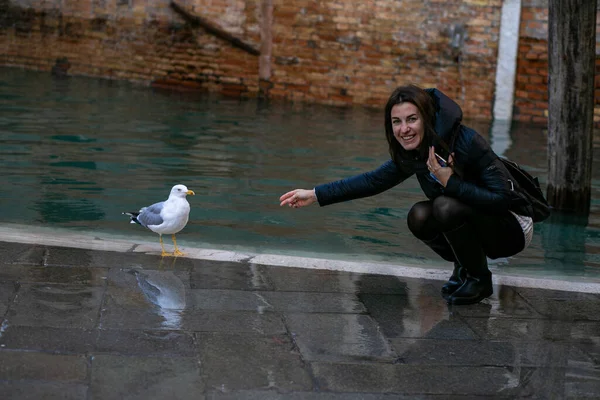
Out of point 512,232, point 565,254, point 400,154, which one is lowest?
point 565,254

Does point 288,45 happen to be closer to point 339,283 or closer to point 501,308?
point 339,283

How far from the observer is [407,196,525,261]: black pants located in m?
4.50

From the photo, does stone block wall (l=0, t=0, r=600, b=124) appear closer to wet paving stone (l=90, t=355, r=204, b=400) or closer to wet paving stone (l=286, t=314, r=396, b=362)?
wet paving stone (l=286, t=314, r=396, b=362)

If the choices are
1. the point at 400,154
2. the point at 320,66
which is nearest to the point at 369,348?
the point at 400,154

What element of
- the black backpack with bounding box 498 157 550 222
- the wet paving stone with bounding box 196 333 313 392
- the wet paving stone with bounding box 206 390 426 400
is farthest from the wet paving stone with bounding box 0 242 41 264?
the black backpack with bounding box 498 157 550 222

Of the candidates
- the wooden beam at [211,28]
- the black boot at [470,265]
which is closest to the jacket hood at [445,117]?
the black boot at [470,265]

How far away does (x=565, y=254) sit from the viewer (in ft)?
22.7

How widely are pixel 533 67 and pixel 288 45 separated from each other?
12.8ft

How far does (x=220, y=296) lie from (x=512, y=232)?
149 cm

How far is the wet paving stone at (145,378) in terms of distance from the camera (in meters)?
3.24

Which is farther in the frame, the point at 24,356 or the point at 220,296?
the point at 220,296

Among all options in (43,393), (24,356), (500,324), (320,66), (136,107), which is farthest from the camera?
(320,66)

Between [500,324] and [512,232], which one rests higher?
[512,232]

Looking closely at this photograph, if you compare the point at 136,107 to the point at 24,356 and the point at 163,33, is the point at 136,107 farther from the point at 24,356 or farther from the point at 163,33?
the point at 24,356
